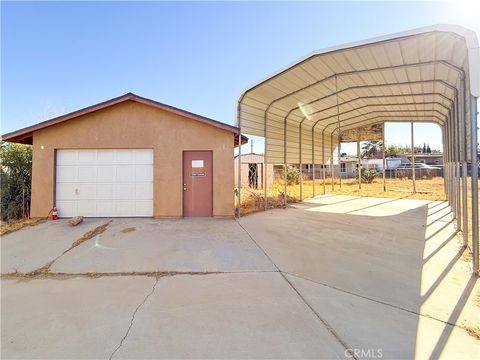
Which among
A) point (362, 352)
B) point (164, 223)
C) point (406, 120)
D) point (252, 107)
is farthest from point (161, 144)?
point (406, 120)

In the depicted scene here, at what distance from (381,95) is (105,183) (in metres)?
10.6

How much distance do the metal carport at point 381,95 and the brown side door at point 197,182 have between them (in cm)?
178

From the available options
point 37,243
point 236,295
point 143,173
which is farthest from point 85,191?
point 236,295

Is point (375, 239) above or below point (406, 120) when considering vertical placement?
below

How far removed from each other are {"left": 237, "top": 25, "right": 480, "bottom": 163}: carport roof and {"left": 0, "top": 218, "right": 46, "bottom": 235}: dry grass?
7049 millimetres

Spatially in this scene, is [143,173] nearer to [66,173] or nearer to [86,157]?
[86,157]

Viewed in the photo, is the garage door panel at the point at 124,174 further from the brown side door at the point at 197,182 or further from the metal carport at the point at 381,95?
the metal carport at the point at 381,95

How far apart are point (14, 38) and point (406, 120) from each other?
62.0 ft

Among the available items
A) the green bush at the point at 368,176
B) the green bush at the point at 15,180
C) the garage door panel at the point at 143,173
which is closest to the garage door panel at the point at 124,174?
the garage door panel at the point at 143,173

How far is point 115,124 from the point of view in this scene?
790cm

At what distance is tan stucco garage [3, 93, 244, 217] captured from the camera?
7.83 meters

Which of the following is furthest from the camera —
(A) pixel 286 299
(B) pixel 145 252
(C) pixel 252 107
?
(C) pixel 252 107

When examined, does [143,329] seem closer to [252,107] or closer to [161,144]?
[161,144]

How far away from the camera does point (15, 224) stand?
7.20m
